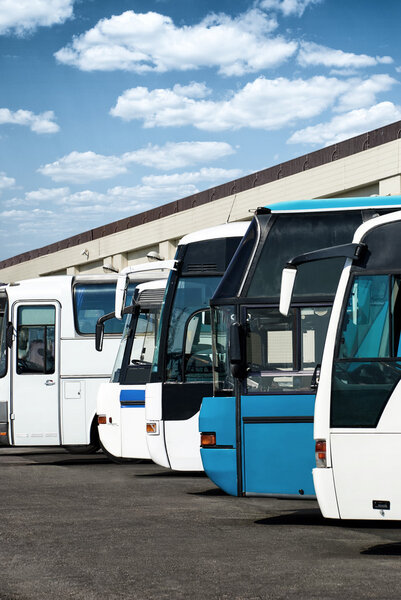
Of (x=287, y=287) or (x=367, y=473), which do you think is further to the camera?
(x=287, y=287)

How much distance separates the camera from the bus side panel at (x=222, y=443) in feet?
36.8

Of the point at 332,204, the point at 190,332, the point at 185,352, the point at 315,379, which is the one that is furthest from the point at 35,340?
the point at 315,379

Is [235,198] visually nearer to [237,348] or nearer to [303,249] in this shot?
[303,249]

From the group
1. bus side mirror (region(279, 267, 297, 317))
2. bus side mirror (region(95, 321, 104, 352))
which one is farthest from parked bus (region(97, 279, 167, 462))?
bus side mirror (region(279, 267, 297, 317))

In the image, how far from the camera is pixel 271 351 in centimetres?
1130

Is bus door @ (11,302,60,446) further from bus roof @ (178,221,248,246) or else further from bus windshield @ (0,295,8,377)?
bus roof @ (178,221,248,246)

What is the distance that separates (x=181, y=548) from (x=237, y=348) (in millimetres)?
2395

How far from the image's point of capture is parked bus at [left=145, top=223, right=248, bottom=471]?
1384 cm

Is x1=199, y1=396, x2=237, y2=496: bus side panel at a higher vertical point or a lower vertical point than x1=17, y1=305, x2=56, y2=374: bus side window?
lower

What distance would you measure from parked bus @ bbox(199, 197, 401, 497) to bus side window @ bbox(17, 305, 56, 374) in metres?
9.15

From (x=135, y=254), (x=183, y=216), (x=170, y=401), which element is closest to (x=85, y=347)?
(x=170, y=401)

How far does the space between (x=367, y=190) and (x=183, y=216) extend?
15.2 meters

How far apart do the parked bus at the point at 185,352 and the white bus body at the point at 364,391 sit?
493 centimetres

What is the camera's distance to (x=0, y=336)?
2080 centimetres
